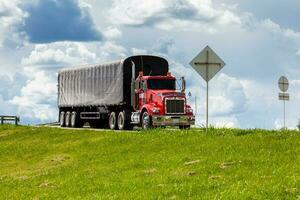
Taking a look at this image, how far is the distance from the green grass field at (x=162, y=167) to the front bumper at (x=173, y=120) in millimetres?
3651

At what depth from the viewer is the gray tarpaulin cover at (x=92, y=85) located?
146 ft

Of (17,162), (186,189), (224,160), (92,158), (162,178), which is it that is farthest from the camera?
(17,162)

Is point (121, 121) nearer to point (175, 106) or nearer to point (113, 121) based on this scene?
point (113, 121)

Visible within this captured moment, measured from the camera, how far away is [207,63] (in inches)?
1153

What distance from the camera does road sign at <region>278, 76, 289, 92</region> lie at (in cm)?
4497

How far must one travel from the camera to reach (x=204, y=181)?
17.5 metres

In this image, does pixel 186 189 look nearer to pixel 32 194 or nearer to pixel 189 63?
pixel 32 194

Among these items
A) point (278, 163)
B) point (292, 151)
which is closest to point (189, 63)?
point (292, 151)

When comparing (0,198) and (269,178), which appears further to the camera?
(0,198)

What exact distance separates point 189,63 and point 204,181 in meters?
12.0

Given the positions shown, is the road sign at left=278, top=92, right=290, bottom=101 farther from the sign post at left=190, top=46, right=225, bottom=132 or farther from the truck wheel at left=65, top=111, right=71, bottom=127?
the truck wheel at left=65, top=111, right=71, bottom=127

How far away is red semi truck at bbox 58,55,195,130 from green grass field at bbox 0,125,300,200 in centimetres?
451

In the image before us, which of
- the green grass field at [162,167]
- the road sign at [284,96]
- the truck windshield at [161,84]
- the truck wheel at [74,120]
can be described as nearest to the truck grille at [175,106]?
the truck windshield at [161,84]

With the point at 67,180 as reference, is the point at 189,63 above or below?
above
